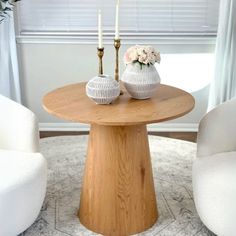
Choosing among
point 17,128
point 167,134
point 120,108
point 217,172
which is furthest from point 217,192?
point 167,134

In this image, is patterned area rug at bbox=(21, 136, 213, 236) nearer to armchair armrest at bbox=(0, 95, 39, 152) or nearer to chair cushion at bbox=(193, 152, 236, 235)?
chair cushion at bbox=(193, 152, 236, 235)

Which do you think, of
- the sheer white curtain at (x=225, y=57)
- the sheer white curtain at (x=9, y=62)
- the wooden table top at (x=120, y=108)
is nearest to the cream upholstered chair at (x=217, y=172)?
the wooden table top at (x=120, y=108)

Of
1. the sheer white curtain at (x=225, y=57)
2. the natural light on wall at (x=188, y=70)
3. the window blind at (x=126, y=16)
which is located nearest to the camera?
the sheer white curtain at (x=225, y=57)

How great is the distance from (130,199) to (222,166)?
49 centimetres

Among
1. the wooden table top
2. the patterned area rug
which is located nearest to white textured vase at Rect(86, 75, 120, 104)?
the wooden table top

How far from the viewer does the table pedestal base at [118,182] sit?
1915mm

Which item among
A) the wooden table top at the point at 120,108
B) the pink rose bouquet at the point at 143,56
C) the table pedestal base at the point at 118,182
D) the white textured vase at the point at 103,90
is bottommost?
the table pedestal base at the point at 118,182

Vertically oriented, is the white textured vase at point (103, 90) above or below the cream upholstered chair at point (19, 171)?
above

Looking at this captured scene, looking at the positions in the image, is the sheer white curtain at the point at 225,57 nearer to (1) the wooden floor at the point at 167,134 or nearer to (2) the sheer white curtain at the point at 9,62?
(1) the wooden floor at the point at 167,134

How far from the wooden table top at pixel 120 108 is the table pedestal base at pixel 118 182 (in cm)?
11

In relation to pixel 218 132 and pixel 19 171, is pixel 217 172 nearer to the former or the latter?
pixel 218 132

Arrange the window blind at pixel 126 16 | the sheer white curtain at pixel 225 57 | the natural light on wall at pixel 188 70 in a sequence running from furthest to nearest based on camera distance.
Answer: the natural light on wall at pixel 188 70, the window blind at pixel 126 16, the sheer white curtain at pixel 225 57

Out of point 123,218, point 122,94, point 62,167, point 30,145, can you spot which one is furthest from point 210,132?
point 62,167

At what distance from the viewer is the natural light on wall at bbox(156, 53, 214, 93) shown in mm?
3326
